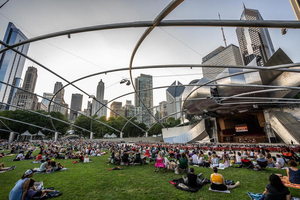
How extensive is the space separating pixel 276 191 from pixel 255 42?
17326cm

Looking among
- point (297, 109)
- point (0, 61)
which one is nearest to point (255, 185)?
point (297, 109)

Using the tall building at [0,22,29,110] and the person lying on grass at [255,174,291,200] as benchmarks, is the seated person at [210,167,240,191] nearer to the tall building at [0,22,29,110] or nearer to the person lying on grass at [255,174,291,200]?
the person lying on grass at [255,174,291,200]

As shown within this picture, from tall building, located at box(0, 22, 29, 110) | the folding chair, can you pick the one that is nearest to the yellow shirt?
the folding chair

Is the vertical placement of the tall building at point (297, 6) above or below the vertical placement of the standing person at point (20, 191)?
above

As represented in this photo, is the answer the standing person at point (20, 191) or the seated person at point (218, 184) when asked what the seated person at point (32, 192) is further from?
the seated person at point (218, 184)

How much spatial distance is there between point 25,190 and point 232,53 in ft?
515

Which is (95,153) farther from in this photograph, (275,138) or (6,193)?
(275,138)

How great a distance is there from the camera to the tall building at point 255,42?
128 metres

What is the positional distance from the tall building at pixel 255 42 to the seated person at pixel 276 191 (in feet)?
462

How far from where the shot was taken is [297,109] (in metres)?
30.3

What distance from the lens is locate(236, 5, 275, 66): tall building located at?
127975 millimetres

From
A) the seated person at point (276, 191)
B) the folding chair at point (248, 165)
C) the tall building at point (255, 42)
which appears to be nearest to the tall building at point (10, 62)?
the folding chair at point (248, 165)

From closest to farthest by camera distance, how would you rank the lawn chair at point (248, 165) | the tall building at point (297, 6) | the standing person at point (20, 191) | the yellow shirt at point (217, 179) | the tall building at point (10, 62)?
the standing person at point (20, 191) < the yellow shirt at point (217, 179) < the tall building at point (297, 6) < the lawn chair at point (248, 165) < the tall building at point (10, 62)

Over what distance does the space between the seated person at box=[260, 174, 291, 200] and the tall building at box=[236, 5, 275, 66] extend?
14068 centimetres
